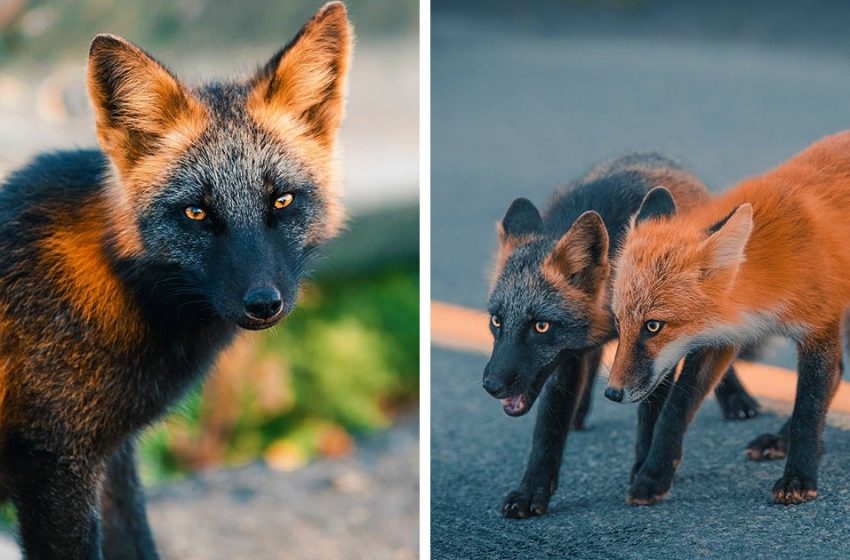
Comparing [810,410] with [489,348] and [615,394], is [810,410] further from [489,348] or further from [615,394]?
[489,348]

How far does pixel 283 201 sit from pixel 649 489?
1.59m

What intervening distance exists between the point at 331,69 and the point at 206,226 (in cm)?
72

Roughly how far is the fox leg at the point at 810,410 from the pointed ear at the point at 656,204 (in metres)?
0.61

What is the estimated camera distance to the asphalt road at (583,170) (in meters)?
3.84

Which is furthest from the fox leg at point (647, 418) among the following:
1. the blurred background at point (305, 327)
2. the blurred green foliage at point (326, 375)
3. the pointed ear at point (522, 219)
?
the blurred green foliage at point (326, 375)

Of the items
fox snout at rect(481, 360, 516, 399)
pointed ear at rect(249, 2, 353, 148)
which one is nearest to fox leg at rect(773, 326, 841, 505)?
fox snout at rect(481, 360, 516, 399)

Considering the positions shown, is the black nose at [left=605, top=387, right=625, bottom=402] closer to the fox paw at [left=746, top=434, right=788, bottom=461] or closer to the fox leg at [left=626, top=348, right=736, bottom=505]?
the fox leg at [left=626, top=348, right=736, bottom=505]

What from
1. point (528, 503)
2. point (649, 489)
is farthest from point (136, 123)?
point (649, 489)

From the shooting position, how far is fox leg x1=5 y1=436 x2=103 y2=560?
368 centimetres

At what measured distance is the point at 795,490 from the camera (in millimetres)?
3652

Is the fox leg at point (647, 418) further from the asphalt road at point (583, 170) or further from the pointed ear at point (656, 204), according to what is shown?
the pointed ear at point (656, 204)

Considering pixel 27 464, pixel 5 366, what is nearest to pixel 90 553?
pixel 27 464

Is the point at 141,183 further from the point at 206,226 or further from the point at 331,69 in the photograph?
the point at 331,69

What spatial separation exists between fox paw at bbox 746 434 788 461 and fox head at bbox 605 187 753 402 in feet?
2.73
